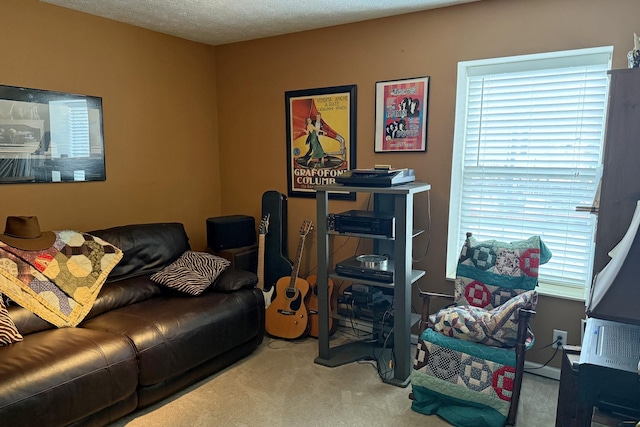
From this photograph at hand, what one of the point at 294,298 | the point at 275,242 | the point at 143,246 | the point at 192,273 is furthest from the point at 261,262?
the point at 143,246

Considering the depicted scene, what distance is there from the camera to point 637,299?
3.89ft

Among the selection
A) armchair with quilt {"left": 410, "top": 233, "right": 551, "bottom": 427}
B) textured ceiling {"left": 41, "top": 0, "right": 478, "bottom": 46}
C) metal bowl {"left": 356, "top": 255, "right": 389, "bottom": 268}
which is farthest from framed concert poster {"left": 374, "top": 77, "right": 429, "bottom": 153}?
armchair with quilt {"left": 410, "top": 233, "right": 551, "bottom": 427}

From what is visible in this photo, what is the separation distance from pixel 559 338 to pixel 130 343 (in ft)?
8.32

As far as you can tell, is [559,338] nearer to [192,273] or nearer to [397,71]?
[397,71]

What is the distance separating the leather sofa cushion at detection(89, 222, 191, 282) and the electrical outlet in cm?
263

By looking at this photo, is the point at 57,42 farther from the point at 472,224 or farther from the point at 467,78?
the point at 472,224

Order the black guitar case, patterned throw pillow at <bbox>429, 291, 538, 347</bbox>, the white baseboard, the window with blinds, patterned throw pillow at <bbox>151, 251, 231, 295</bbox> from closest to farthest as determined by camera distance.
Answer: patterned throw pillow at <bbox>429, 291, 538, 347</bbox> < the window with blinds < the white baseboard < patterned throw pillow at <bbox>151, 251, 231, 295</bbox> < the black guitar case

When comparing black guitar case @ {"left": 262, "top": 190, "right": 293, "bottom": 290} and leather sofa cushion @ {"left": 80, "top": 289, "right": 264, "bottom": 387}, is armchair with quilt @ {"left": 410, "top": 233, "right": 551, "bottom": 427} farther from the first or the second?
black guitar case @ {"left": 262, "top": 190, "right": 293, "bottom": 290}

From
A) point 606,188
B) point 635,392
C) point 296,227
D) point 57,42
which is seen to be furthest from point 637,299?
point 57,42

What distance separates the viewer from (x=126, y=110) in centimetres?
332

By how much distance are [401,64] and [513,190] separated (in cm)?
117

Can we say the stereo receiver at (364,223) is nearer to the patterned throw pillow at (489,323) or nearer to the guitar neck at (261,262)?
the patterned throw pillow at (489,323)

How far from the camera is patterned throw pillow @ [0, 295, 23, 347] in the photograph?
2098 millimetres

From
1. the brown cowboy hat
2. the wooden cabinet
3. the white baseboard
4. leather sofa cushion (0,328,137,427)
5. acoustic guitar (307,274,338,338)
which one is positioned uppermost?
the wooden cabinet
